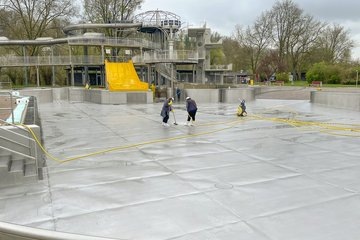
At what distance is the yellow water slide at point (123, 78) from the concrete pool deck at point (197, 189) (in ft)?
60.7

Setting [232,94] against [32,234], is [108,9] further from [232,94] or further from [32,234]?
[32,234]

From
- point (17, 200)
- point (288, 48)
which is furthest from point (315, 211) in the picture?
point (288, 48)

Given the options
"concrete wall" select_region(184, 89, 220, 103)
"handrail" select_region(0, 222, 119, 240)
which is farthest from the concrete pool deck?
"concrete wall" select_region(184, 89, 220, 103)

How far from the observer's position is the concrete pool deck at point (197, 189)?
17.0 ft

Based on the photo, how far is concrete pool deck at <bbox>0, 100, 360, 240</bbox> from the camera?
5.17m

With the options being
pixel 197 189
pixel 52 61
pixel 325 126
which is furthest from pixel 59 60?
pixel 197 189

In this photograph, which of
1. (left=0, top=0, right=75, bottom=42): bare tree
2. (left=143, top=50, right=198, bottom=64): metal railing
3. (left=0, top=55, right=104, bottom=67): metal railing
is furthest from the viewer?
(left=0, top=0, right=75, bottom=42): bare tree

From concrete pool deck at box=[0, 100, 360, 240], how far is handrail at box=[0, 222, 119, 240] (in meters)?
2.13

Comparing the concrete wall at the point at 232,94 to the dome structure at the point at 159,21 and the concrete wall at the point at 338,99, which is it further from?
the dome structure at the point at 159,21

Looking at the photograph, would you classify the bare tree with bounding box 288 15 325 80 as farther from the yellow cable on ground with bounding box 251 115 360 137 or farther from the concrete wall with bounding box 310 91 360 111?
the yellow cable on ground with bounding box 251 115 360 137

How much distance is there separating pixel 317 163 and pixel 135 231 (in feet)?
19.3

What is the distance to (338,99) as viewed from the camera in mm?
24875

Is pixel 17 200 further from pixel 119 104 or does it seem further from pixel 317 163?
pixel 119 104

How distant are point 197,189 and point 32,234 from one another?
4376 mm
